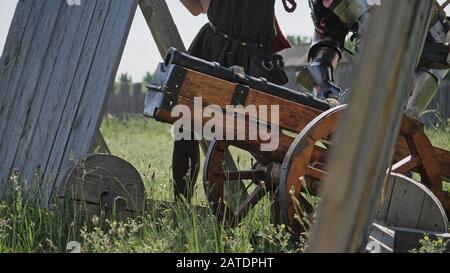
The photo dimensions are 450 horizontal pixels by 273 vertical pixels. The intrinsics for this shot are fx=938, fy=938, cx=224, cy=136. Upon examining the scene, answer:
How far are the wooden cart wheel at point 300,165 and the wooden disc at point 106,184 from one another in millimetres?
811

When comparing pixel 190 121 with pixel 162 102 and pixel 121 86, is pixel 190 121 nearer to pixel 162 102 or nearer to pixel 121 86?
pixel 162 102

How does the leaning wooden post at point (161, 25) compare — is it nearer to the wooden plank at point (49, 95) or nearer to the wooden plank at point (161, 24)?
the wooden plank at point (161, 24)

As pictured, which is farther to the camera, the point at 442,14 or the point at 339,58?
the point at 339,58

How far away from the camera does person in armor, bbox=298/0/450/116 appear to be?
214 inches

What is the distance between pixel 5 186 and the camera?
4.84 meters

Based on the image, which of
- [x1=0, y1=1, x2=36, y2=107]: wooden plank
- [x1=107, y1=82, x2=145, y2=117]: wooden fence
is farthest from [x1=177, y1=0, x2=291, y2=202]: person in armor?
[x1=107, y1=82, x2=145, y2=117]: wooden fence

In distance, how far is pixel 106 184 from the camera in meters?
4.43

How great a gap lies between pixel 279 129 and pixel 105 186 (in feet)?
2.84

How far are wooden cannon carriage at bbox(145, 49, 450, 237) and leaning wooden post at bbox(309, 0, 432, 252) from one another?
6.28ft

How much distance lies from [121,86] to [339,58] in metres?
21.1

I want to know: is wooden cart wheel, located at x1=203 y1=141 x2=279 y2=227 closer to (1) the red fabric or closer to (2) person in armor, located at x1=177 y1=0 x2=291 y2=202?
(2) person in armor, located at x1=177 y1=0 x2=291 y2=202

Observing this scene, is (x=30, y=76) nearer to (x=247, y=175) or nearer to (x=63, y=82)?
(x=63, y=82)
